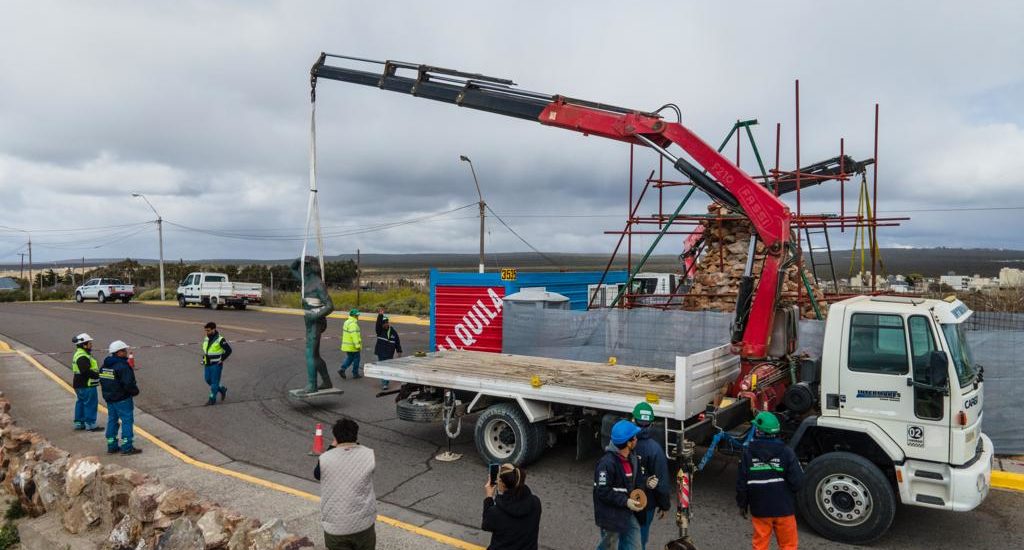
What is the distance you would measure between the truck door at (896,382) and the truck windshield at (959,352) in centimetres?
23

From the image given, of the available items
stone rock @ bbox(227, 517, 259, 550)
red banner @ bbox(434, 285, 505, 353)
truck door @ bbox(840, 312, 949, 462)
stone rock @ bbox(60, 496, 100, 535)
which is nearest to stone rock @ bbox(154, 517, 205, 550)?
stone rock @ bbox(227, 517, 259, 550)

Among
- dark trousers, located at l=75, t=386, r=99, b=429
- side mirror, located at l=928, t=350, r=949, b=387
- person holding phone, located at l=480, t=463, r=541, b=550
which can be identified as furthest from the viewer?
dark trousers, located at l=75, t=386, r=99, b=429

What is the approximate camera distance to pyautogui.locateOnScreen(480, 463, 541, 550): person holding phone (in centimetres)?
445

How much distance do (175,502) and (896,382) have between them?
656cm

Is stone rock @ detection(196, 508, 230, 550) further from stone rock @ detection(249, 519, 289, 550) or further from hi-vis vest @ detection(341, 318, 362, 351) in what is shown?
hi-vis vest @ detection(341, 318, 362, 351)

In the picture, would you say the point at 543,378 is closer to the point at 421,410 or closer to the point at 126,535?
the point at 421,410

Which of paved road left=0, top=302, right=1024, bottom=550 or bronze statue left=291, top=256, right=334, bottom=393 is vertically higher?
bronze statue left=291, top=256, right=334, bottom=393

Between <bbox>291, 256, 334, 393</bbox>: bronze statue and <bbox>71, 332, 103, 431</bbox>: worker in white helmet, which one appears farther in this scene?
<bbox>291, 256, 334, 393</bbox>: bronze statue

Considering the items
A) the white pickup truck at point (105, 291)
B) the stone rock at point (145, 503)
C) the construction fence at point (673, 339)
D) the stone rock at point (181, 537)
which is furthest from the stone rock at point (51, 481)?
the white pickup truck at point (105, 291)

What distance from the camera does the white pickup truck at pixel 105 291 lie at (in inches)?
1751

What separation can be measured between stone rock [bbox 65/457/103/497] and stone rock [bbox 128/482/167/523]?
88cm

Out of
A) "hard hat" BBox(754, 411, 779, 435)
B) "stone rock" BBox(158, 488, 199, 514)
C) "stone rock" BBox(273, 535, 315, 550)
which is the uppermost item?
"hard hat" BBox(754, 411, 779, 435)

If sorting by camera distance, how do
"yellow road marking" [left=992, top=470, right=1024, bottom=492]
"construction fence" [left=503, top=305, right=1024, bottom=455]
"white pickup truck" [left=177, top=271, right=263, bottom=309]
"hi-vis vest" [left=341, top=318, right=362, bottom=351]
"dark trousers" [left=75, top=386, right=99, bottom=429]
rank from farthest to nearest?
1. "white pickup truck" [left=177, top=271, right=263, bottom=309]
2. "hi-vis vest" [left=341, top=318, right=362, bottom=351]
3. "dark trousers" [left=75, top=386, right=99, bottom=429]
4. "construction fence" [left=503, top=305, right=1024, bottom=455]
5. "yellow road marking" [left=992, top=470, right=1024, bottom=492]

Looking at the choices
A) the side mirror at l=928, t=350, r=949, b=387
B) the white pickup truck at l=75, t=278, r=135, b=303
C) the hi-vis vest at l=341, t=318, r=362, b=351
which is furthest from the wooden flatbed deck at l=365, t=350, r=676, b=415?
the white pickup truck at l=75, t=278, r=135, b=303
